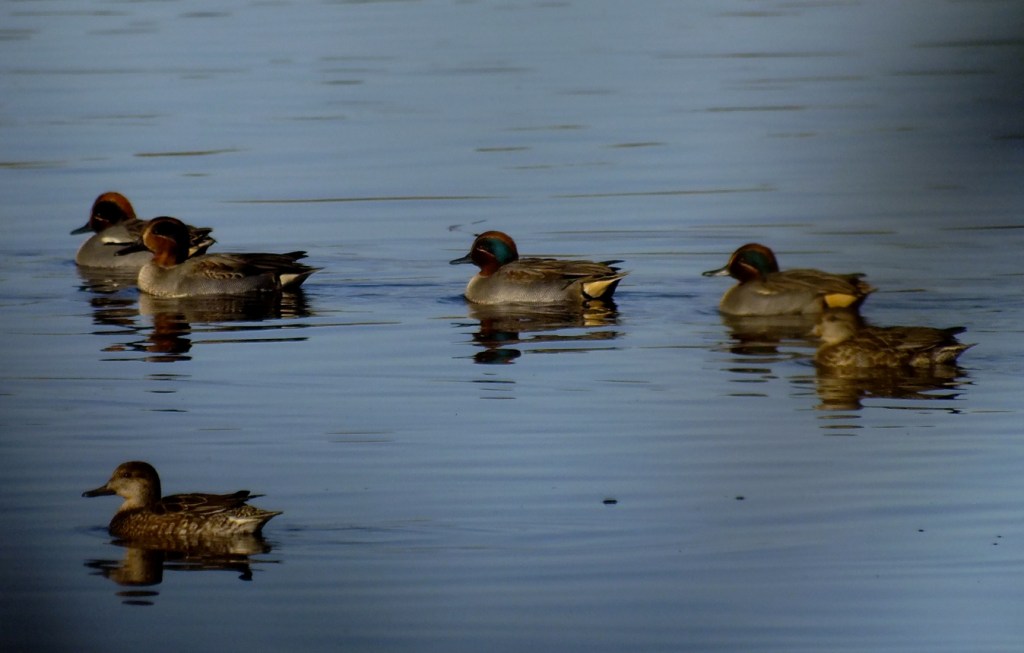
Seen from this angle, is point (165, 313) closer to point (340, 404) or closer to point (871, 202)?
point (340, 404)

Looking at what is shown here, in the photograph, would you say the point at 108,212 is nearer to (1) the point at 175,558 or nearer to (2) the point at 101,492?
(2) the point at 101,492

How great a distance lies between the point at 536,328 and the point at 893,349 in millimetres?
3145

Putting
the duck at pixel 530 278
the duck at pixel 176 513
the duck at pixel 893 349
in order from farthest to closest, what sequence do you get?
the duck at pixel 530 278, the duck at pixel 893 349, the duck at pixel 176 513

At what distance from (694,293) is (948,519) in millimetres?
6961

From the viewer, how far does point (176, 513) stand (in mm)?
7434

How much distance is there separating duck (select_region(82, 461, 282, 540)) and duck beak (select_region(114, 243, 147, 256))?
27.8 ft

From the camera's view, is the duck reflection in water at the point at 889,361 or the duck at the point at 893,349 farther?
the duck at the point at 893,349

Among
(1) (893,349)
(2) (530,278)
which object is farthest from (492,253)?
(1) (893,349)

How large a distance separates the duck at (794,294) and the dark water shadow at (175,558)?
Answer: 6746mm

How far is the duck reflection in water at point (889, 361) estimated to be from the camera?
10539 millimetres

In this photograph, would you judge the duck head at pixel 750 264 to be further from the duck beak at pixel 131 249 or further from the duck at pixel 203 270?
the duck beak at pixel 131 249

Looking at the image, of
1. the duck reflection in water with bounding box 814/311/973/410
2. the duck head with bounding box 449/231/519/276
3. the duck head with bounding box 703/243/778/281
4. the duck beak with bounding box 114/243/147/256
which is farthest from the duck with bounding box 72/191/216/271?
the duck reflection in water with bounding box 814/311/973/410

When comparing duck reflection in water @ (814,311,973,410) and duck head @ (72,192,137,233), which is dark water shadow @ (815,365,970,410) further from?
duck head @ (72,192,137,233)

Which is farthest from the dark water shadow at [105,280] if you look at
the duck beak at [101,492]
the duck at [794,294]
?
the duck beak at [101,492]
